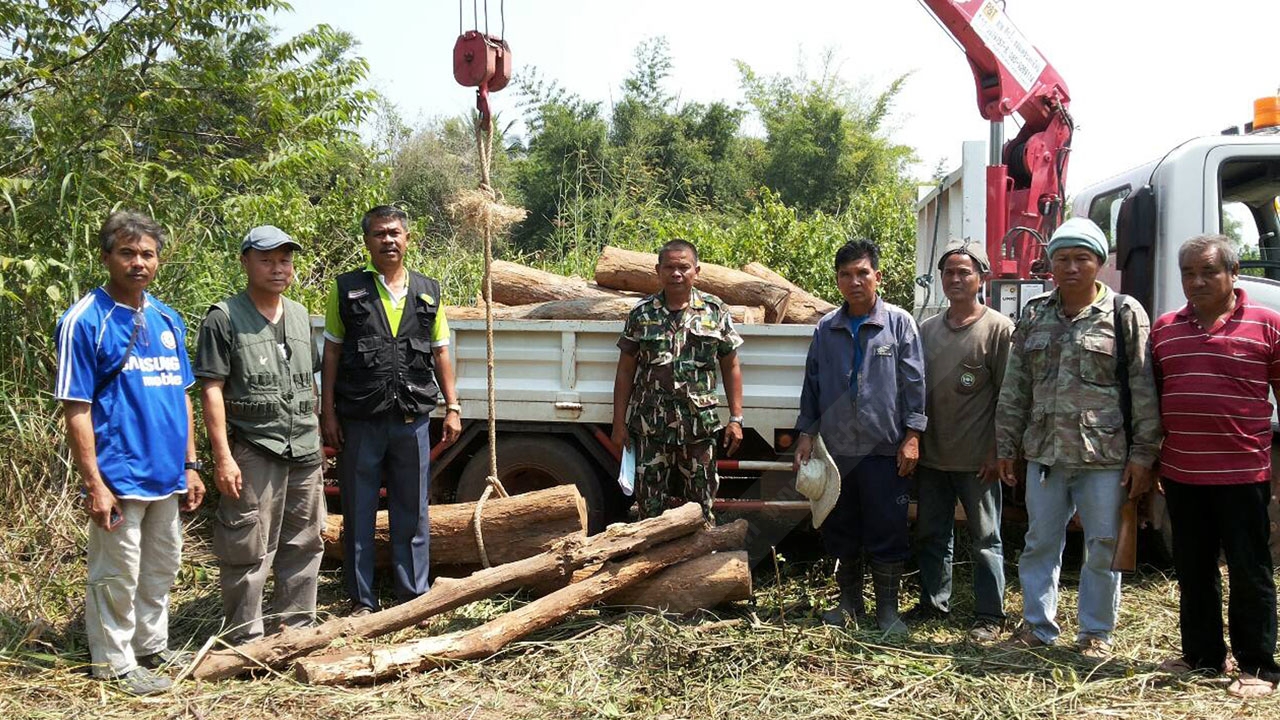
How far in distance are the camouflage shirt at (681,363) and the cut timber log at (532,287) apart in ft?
3.17

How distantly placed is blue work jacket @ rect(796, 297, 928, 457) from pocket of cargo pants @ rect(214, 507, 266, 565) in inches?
93.7

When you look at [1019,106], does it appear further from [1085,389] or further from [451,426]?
[451,426]

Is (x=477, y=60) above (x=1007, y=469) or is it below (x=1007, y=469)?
above

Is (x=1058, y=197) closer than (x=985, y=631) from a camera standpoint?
No

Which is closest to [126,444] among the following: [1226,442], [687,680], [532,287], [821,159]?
[687,680]

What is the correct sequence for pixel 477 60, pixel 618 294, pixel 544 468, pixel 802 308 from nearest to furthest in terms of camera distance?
pixel 477 60
pixel 544 468
pixel 802 308
pixel 618 294

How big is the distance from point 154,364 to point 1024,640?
11.9 ft

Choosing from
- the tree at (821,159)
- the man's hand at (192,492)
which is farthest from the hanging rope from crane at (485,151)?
the tree at (821,159)

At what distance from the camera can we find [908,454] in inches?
160

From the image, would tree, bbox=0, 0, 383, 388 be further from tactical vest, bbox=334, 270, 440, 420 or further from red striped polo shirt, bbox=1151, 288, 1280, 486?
red striped polo shirt, bbox=1151, 288, 1280, 486

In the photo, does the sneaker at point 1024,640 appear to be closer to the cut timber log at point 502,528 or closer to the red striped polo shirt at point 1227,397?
the red striped polo shirt at point 1227,397

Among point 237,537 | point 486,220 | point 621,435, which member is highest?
point 486,220

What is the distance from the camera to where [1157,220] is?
15.0 ft

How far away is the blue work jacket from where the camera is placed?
4.09 metres
